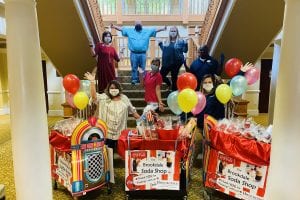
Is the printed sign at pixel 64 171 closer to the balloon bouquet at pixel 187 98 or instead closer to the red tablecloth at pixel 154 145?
the red tablecloth at pixel 154 145

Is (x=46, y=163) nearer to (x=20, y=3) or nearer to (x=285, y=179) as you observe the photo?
(x=20, y=3)

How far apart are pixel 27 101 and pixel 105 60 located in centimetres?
260

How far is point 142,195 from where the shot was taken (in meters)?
2.86

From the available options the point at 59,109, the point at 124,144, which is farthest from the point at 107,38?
the point at 59,109

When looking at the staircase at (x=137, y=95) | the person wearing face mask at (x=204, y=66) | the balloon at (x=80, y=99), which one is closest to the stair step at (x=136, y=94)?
the staircase at (x=137, y=95)

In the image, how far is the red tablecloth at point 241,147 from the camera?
244 cm

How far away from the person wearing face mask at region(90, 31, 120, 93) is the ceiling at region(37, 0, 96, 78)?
1.47 ft

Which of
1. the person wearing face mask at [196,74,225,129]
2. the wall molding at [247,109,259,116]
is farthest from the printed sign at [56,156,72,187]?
the wall molding at [247,109,259,116]

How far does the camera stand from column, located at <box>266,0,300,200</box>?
5.28 feet

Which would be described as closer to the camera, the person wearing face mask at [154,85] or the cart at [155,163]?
the cart at [155,163]

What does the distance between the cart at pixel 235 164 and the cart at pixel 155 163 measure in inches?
9.4

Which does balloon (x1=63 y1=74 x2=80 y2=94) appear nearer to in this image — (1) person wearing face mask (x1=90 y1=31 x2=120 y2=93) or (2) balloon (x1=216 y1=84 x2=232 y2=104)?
(1) person wearing face mask (x1=90 y1=31 x2=120 y2=93)

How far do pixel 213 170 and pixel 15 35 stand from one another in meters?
2.15

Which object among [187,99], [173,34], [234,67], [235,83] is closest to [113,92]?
[187,99]
